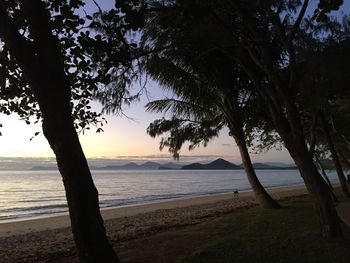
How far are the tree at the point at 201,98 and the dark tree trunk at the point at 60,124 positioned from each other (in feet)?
23.7

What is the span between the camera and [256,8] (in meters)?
9.17

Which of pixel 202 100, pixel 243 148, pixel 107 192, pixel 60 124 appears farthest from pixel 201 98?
pixel 107 192

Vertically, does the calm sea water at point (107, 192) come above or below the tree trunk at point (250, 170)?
below

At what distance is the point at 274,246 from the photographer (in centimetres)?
875

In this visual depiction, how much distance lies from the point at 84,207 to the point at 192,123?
1377 cm

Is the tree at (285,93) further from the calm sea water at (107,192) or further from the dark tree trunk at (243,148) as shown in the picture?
the calm sea water at (107,192)

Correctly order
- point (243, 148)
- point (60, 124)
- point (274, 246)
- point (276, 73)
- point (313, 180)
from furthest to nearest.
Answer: point (243, 148) → point (276, 73) → point (313, 180) → point (274, 246) → point (60, 124)

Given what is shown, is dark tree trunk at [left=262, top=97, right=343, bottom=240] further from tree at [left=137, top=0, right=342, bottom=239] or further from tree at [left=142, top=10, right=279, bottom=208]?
tree at [left=142, top=10, right=279, bottom=208]

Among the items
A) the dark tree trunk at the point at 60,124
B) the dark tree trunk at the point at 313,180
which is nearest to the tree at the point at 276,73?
the dark tree trunk at the point at 313,180

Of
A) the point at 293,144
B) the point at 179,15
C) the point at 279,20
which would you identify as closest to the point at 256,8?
the point at 279,20

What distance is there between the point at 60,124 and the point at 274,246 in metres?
4.58

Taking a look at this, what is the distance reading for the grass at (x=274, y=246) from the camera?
25.4 feet

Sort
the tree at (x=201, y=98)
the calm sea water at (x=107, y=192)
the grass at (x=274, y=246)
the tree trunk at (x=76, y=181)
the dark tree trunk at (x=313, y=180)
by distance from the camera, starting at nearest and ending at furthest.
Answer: the tree trunk at (x=76, y=181), the grass at (x=274, y=246), the dark tree trunk at (x=313, y=180), the tree at (x=201, y=98), the calm sea water at (x=107, y=192)

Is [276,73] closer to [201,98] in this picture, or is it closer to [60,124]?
[60,124]
